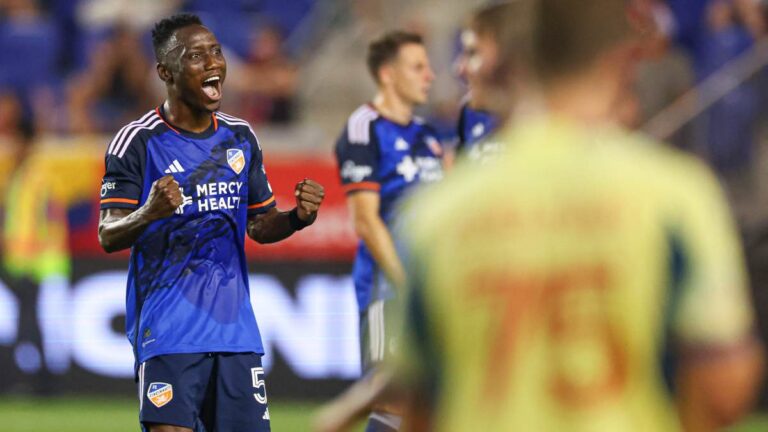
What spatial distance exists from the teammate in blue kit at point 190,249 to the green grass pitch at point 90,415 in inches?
203

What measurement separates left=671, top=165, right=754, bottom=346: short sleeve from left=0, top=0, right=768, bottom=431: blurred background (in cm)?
806

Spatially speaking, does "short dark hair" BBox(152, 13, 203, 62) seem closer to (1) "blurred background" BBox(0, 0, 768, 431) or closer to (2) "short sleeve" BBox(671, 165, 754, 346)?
(2) "short sleeve" BBox(671, 165, 754, 346)

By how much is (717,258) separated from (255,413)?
3.58 meters

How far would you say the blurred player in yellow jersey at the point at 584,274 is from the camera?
2.21m

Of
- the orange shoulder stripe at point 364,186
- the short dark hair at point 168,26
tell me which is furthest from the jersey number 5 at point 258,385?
the orange shoulder stripe at point 364,186

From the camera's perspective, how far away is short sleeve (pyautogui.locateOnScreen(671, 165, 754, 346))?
2.18 meters

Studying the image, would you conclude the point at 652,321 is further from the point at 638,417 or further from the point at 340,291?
the point at 340,291

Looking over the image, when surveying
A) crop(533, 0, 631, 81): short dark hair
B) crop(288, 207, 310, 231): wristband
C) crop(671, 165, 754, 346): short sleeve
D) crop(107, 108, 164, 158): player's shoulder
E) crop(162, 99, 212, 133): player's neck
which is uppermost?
crop(162, 99, 212, 133): player's neck

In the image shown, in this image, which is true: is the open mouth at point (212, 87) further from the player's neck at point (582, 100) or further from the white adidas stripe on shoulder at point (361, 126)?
the player's neck at point (582, 100)

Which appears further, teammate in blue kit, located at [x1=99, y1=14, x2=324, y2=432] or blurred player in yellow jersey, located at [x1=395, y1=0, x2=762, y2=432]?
teammate in blue kit, located at [x1=99, y1=14, x2=324, y2=432]

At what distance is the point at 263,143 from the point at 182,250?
9.77 m

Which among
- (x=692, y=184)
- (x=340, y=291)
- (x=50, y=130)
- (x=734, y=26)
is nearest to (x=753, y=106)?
(x=734, y=26)

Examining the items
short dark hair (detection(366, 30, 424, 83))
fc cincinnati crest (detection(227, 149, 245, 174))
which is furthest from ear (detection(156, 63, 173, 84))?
short dark hair (detection(366, 30, 424, 83))

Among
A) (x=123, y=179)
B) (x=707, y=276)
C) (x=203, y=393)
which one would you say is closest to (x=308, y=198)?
(x=123, y=179)
